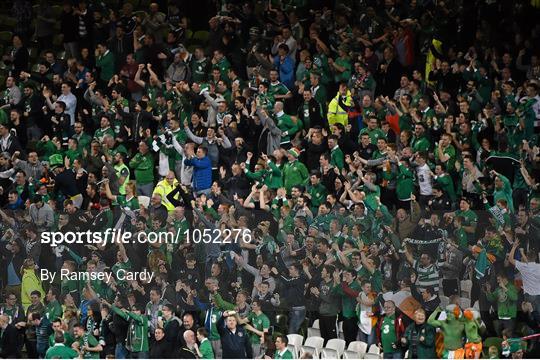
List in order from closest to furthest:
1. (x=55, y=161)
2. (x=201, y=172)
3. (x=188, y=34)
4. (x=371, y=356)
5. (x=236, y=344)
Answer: (x=371, y=356)
(x=236, y=344)
(x=201, y=172)
(x=55, y=161)
(x=188, y=34)

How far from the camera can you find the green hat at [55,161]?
2408cm

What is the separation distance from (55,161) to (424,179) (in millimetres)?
5763

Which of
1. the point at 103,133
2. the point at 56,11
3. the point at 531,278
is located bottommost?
the point at 531,278

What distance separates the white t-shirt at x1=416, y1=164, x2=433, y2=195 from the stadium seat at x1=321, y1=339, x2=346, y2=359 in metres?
2.73

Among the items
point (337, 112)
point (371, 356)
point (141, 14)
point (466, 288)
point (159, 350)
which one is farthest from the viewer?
point (141, 14)

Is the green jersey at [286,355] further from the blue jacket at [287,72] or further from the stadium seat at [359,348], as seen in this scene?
the blue jacket at [287,72]

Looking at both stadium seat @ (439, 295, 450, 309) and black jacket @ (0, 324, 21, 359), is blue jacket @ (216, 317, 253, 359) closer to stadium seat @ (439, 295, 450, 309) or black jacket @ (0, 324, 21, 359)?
stadium seat @ (439, 295, 450, 309)

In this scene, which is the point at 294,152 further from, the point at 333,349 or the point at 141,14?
the point at 141,14

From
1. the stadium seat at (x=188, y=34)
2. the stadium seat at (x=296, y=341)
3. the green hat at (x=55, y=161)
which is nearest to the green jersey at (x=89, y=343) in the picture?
the stadium seat at (x=296, y=341)

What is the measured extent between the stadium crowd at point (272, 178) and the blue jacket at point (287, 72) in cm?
3

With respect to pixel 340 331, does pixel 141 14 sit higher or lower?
higher

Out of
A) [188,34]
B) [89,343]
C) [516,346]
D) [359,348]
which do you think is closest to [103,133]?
[188,34]

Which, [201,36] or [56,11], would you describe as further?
[56,11]

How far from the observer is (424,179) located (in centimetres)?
2267
